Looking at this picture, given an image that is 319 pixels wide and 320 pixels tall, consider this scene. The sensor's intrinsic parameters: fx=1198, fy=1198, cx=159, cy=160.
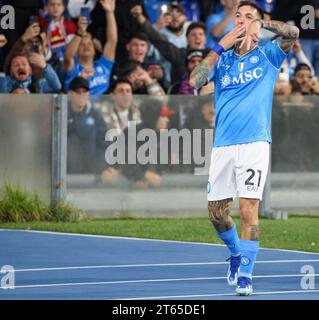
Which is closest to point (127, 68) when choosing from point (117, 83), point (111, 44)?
point (117, 83)

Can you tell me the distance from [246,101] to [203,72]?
1.63 feet

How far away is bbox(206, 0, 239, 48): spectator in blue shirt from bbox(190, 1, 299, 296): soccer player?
10.6m

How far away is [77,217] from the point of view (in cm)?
1922

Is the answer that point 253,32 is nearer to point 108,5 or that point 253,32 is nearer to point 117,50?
point 108,5

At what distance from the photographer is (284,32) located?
450 inches

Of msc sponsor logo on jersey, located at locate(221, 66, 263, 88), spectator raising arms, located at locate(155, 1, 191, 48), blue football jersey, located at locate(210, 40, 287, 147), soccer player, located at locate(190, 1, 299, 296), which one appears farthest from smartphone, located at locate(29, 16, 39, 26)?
msc sponsor logo on jersey, located at locate(221, 66, 263, 88)

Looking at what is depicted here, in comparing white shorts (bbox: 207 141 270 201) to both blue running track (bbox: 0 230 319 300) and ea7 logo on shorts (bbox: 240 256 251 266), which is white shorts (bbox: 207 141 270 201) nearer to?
ea7 logo on shorts (bbox: 240 256 251 266)

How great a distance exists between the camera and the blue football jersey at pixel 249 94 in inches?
450

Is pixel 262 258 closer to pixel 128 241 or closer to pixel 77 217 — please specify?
pixel 128 241

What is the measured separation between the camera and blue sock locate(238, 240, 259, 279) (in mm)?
11102

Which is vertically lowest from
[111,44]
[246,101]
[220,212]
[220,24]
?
[220,212]

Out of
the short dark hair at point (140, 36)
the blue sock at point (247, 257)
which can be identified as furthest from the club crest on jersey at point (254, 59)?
the short dark hair at point (140, 36)

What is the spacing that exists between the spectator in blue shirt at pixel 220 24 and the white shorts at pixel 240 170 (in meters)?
10.7
